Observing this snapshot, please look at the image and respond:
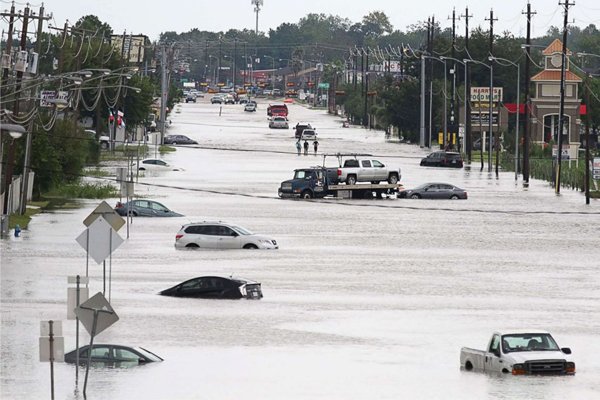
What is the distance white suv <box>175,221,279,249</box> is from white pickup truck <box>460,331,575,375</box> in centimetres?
3188

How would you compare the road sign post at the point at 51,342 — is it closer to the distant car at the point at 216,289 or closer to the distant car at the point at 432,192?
the distant car at the point at 216,289

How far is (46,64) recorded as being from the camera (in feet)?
587

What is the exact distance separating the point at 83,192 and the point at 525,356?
196 feet

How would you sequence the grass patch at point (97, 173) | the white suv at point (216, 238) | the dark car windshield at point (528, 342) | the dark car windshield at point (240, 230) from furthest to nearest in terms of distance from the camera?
1. the grass patch at point (97, 173)
2. the dark car windshield at point (240, 230)
3. the white suv at point (216, 238)
4. the dark car windshield at point (528, 342)

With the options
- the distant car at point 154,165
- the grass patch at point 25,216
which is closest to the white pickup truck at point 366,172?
the grass patch at point 25,216

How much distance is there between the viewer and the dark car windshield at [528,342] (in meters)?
35.9

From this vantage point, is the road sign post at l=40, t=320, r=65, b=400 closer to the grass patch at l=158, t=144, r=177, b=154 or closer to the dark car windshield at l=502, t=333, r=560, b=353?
the dark car windshield at l=502, t=333, r=560, b=353

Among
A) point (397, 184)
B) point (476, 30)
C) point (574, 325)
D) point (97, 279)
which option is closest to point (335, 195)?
point (397, 184)

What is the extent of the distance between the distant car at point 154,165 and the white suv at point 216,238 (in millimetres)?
45055

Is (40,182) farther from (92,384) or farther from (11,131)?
(92,384)

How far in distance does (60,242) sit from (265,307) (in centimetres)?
1951

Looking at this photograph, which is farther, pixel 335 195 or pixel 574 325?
pixel 335 195

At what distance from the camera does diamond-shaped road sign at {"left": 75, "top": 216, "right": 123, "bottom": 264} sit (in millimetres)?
44438

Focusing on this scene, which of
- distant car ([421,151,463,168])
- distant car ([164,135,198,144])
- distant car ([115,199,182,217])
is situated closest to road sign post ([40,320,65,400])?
distant car ([115,199,182,217])
